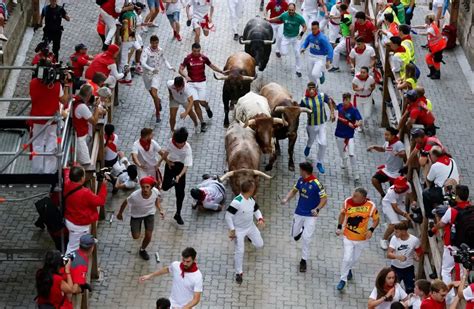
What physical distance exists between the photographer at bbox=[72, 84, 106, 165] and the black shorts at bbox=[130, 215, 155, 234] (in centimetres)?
131

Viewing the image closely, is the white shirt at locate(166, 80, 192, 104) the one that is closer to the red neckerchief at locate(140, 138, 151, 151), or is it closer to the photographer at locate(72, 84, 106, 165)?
the red neckerchief at locate(140, 138, 151, 151)

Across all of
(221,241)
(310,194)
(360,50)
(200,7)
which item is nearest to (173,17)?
(200,7)

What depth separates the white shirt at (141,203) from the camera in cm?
1842

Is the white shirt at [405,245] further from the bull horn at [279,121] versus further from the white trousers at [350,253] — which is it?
the bull horn at [279,121]

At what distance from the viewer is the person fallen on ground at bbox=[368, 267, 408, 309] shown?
52.2ft

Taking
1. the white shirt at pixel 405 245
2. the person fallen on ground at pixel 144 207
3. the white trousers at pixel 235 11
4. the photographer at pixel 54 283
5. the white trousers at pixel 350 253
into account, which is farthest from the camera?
the white trousers at pixel 235 11

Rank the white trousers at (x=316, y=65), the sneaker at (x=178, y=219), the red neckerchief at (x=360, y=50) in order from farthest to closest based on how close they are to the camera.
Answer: the white trousers at (x=316, y=65) < the red neckerchief at (x=360, y=50) < the sneaker at (x=178, y=219)

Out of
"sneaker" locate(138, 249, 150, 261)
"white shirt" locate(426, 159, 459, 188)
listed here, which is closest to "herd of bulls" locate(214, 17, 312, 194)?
"sneaker" locate(138, 249, 150, 261)

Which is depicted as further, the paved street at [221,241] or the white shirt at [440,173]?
the white shirt at [440,173]

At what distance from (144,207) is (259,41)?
8.76 metres

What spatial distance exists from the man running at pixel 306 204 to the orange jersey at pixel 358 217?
65 cm

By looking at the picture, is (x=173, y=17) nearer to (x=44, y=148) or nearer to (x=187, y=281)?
(x=44, y=148)

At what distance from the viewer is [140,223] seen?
18922mm

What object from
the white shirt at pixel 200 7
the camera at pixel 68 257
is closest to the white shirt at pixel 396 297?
the camera at pixel 68 257
